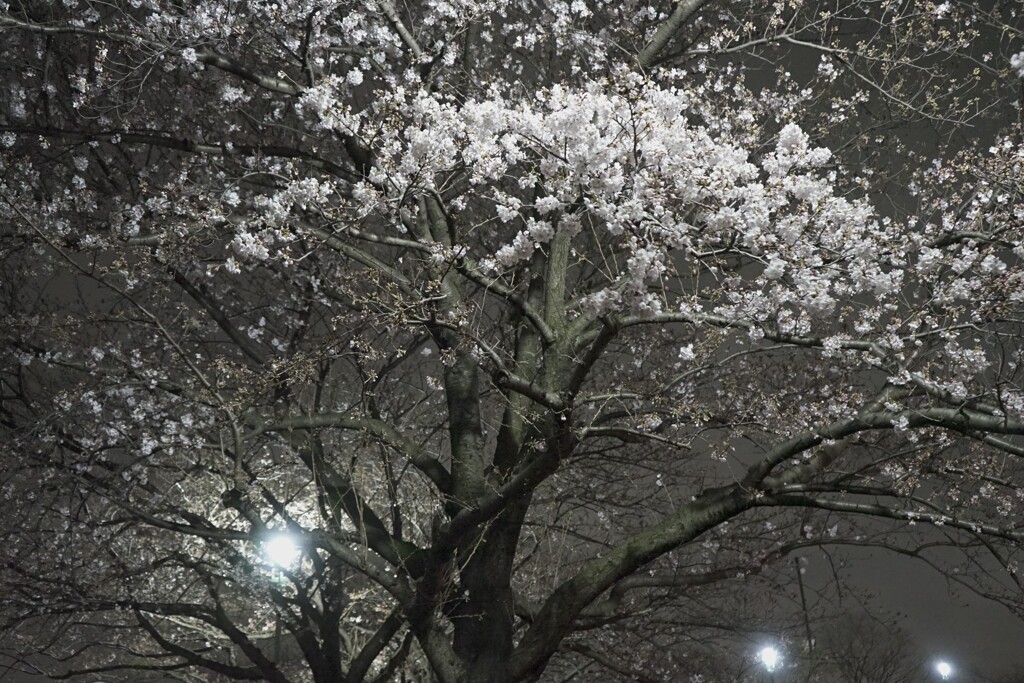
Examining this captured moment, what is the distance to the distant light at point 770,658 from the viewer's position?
11.5m

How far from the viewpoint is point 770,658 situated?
39.2 feet

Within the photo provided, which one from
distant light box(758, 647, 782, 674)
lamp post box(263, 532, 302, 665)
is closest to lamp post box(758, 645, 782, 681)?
distant light box(758, 647, 782, 674)

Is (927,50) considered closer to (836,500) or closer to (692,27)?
(692,27)

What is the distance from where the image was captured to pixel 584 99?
4.92 meters

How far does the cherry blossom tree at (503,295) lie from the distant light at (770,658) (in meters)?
2.08

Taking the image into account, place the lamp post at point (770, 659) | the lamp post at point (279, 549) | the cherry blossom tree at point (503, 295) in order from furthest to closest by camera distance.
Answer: the lamp post at point (770, 659)
the lamp post at point (279, 549)
the cherry blossom tree at point (503, 295)

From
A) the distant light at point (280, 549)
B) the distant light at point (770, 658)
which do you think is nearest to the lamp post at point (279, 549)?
the distant light at point (280, 549)

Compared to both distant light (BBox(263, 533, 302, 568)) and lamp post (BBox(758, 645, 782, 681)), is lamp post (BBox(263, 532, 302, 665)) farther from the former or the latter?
lamp post (BBox(758, 645, 782, 681))

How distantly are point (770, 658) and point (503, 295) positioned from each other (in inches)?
326

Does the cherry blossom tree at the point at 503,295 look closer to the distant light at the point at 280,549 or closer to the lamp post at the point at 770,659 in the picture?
the distant light at the point at 280,549

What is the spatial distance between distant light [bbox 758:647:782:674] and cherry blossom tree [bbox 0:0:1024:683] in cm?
208

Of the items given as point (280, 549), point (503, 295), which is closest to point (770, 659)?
point (280, 549)

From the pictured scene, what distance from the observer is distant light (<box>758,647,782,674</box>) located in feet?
37.6

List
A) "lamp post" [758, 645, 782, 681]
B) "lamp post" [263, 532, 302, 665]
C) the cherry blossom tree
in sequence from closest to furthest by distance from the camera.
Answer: the cherry blossom tree
"lamp post" [263, 532, 302, 665]
"lamp post" [758, 645, 782, 681]
